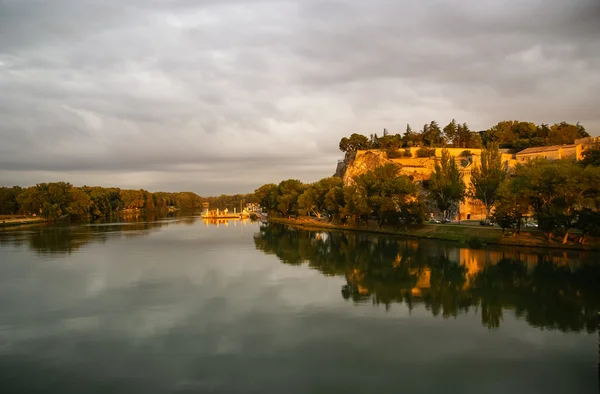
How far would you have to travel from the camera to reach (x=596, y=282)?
19781 millimetres

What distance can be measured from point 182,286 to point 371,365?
11891 mm

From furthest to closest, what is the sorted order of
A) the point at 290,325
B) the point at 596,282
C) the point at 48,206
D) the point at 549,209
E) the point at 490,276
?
the point at 48,206
the point at 549,209
the point at 490,276
the point at 596,282
the point at 290,325

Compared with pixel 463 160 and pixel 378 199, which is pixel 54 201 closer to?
pixel 378 199

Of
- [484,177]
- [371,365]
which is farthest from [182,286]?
[484,177]

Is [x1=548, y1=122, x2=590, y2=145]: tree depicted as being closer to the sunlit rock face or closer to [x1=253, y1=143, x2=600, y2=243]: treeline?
the sunlit rock face

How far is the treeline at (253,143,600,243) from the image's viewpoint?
27391mm

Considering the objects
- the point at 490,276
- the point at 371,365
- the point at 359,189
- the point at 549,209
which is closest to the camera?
the point at 371,365

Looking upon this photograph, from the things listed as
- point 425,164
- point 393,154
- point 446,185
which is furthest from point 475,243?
point 393,154

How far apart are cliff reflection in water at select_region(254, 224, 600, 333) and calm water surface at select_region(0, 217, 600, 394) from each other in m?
0.11

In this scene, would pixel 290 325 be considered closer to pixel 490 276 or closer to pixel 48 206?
pixel 490 276

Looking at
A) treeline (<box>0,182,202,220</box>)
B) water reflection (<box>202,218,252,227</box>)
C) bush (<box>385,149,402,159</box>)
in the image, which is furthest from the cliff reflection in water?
treeline (<box>0,182,202,220</box>)

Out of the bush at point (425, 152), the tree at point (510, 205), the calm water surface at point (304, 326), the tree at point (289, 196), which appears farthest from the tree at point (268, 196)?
the calm water surface at point (304, 326)

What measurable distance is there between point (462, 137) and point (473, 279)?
5587cm

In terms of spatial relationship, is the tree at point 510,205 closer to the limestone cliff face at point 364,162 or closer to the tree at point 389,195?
the tree at point 389,195
